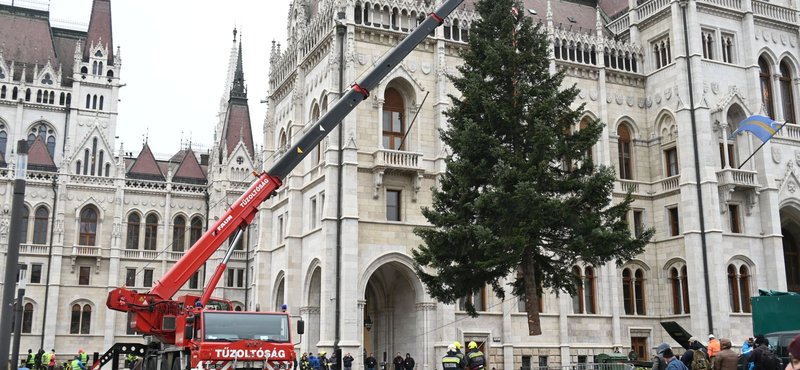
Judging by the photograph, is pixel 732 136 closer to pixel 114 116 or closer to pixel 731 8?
pixel 731 8

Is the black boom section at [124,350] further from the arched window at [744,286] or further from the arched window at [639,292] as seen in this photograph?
the arched window at [744,286]

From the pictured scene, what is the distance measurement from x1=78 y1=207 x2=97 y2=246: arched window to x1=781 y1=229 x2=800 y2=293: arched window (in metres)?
40.8

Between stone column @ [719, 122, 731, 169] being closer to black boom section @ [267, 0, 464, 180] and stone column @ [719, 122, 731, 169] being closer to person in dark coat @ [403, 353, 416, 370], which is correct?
person in dark coat @ [403, 353, 416, 370]

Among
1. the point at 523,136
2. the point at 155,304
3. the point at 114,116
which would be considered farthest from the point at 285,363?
the point at 114,116

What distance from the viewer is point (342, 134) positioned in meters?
32.2

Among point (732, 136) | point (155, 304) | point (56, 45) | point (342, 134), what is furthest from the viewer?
point (56, 45)

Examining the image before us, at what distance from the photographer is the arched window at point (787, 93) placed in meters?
39.2

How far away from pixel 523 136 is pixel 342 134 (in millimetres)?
9828

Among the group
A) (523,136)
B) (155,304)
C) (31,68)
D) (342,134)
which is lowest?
(155,304)

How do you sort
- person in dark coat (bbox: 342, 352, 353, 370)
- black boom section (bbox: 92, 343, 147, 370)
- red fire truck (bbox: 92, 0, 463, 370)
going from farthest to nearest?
person in dark coat (bbox: 342, 352, 353, 370) < black boom section (bbox: 92, 343, 147, 370) < red fire truck (bbox: 92, 0, 463, 370)

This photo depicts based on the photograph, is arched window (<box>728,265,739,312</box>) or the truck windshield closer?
the truck windshield

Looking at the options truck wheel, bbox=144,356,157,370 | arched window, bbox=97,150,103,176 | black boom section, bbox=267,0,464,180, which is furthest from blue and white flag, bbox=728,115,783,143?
arched window, bbox=97,150,103,176

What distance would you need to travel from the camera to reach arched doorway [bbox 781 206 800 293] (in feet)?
128

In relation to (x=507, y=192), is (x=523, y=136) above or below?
above
